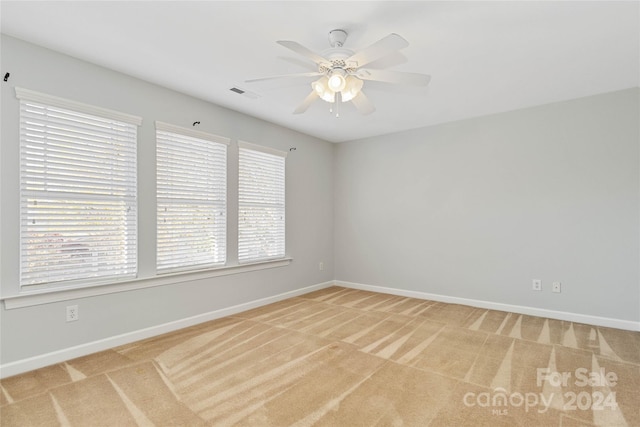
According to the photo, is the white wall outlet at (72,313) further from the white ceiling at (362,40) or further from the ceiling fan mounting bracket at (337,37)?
the ceiling fan mounting bracket at (337,37)

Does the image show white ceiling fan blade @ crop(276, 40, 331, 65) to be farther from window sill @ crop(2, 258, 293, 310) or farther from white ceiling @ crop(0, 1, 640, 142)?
window sill @ crop(2, 258, 293, 310)

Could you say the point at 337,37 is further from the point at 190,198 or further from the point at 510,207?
the point at 510,207

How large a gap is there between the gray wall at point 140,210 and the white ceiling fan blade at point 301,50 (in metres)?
2.01

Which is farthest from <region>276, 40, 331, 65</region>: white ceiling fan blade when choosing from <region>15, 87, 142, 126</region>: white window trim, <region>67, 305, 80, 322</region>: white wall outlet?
<region>67, 305, 80, 322</region>: white wall outlet

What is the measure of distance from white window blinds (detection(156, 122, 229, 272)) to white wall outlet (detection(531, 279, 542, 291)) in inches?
150

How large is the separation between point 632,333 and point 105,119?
5573 millimetres

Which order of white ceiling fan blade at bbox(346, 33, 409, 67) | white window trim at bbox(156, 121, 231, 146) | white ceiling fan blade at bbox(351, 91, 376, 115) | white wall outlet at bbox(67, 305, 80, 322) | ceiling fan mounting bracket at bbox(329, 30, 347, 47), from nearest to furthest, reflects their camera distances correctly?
white ceiling fan blade at bbox(346, 33, 409, 67) → ceiling fan mounting bracket at bbox(329, 30, 347, 47) → white ceiling fan blade at bbox(351, 91, 376, 115) → white wall outlet at bbox(67, 305, 80, 322) → white window trim at bbox(156, 121, 231, 146)

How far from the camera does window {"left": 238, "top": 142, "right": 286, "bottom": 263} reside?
163 inches

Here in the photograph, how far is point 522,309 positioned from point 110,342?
455 centimetres

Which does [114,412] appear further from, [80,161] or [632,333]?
[632,333]

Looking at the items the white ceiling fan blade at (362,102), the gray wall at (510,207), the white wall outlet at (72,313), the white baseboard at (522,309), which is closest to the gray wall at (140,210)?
the white wall outlet at (72,313)

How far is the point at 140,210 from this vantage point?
3100 millimetres

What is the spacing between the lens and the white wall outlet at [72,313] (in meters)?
2.65

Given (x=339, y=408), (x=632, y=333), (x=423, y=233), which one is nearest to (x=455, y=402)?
(x=339, y=408)
